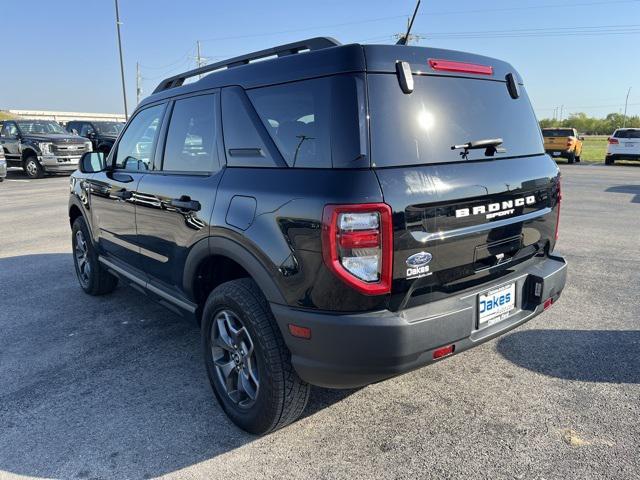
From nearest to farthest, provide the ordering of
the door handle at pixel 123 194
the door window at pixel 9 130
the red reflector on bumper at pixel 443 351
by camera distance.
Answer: the red reflector on bumper at pixel 443 351
the door handle at pixel 123 194
the door window at pixel 9 130

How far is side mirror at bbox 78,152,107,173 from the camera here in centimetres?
443

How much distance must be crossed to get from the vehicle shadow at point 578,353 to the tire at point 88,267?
144 inches

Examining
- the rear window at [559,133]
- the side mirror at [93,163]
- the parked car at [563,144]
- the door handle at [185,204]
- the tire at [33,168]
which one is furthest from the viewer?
the rear window at [559,133]

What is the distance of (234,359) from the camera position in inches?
109

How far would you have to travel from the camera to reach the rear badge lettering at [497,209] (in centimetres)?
236

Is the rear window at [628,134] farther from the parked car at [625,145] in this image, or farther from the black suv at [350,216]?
the black suv at [350,216]

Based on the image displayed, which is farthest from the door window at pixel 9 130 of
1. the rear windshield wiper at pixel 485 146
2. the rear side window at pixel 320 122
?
the rear windshield wiper at pixel 485 146

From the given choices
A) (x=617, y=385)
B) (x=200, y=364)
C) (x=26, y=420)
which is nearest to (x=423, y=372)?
(x=617, y=385)

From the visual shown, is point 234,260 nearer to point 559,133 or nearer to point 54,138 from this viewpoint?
point 54,138

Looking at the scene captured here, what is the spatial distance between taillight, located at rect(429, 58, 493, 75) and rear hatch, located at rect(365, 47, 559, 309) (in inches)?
0.4

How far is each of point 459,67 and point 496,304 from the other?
4.19ft

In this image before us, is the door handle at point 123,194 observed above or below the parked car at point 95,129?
below

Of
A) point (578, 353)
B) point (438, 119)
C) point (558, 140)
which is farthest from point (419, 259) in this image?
point (558, 140)

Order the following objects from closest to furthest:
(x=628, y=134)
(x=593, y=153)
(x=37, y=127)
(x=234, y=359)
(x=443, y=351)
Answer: (x=443, y=351), (x=234, y=359), (x=37, y=127), (x=628, y=134), (x=593, y=153)
